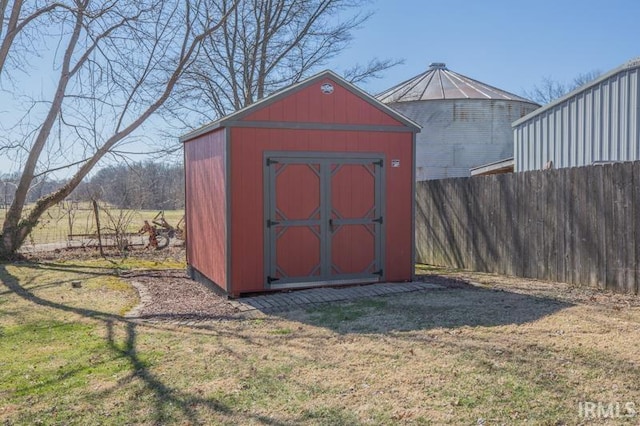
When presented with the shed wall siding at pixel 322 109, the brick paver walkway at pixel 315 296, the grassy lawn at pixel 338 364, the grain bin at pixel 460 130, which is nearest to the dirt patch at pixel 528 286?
the grassy lawn at pixel 338 364

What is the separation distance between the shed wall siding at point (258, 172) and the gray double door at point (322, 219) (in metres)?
0.11

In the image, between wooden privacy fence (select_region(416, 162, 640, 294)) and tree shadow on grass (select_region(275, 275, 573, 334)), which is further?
wooden privacy fence (select_region(416, 162, 640, 294))

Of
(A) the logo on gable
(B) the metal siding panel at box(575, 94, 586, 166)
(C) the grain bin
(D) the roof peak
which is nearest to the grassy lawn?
(A) the logo on gable

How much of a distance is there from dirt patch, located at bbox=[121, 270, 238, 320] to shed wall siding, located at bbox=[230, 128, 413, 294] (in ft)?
1.90

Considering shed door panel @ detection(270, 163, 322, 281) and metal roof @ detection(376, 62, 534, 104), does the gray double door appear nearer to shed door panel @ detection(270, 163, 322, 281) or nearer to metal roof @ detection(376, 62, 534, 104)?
shed door panel @ detection(270, 163, 322, 281)

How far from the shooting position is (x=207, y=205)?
8203 millimetres

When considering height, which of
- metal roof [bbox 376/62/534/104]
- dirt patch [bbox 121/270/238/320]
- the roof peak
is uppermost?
the roof peak

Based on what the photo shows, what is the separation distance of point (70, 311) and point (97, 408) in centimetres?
352

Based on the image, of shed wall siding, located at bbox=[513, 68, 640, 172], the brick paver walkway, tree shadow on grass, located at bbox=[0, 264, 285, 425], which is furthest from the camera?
shed wall siding, located at bbox=[513, 68, 640, 172]

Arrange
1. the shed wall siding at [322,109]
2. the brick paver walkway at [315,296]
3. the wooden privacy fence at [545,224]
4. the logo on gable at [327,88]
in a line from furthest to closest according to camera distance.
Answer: the logo on gable at [327,88] < the shed wall siding at [322,109] < the wooden privacy fence at [545,224] < the brick paver walkway at [315,296]

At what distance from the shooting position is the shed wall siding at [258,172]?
7.12 meters

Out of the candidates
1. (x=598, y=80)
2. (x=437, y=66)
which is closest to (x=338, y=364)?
(x=598, y=80)

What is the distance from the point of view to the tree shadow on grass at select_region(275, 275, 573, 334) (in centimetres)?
555

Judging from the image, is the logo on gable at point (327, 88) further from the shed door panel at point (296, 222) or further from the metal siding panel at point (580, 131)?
the metal siding panel at point (580, 131)
